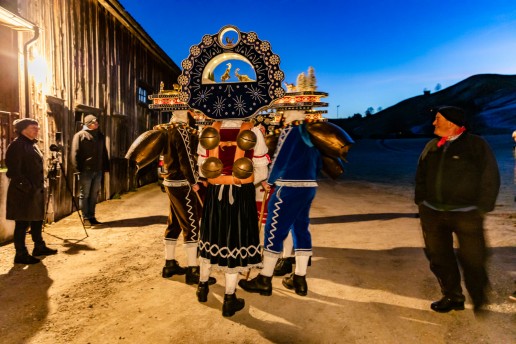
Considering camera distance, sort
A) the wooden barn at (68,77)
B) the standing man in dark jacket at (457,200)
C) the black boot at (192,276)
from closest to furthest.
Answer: the standing man in dark jacket at (457,200)
the black boot at (192,276)
the wooden barn at (68,77)

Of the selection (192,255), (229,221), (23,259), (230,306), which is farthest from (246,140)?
(23,259)

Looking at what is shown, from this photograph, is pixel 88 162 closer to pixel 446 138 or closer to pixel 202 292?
pixel 202 292

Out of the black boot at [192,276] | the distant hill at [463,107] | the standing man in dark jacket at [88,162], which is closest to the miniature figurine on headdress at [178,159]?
the black boot at [192,276]

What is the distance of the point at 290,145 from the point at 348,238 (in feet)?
9.39

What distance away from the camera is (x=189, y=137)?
377cm

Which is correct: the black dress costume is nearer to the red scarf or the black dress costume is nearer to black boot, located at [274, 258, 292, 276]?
black boot, located at [274, 258, 292, 276]

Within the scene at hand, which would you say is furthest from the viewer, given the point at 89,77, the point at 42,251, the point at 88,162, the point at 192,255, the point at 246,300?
the point at 89,77

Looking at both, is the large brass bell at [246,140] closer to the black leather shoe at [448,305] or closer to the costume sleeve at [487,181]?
the costume sleeve at [487,181]

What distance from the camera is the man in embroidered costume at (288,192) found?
11.5 feet

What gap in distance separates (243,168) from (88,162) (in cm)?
480

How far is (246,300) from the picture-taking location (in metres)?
3.42

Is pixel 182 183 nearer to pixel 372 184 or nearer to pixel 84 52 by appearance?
pixel 84 52

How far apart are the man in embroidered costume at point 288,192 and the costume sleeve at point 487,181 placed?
5.08 ft

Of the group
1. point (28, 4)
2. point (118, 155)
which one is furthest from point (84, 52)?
point (118, 155)
